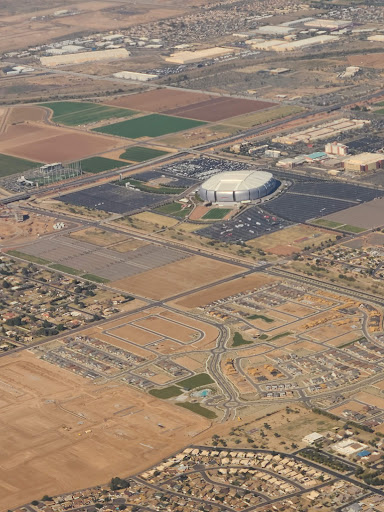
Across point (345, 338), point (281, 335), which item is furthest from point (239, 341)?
point (345, 338)

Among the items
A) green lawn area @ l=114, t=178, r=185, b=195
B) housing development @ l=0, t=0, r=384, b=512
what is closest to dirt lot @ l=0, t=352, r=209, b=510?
housing development @ l=0, t=0, r=384, b=512

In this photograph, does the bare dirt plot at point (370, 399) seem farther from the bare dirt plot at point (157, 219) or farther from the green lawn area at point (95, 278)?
the bare dirt plot at point (157, 219)

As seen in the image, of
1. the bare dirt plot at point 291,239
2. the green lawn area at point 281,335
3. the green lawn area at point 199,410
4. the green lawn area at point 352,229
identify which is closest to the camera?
the green lawn area at point 199,410

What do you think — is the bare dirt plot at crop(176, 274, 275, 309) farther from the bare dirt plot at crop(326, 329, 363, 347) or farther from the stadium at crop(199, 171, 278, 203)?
the stadium at crop(199, 171, 278, 203)

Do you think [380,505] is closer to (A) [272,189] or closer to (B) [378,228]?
(B) [378,228]

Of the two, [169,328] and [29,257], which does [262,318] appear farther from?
[29,257]

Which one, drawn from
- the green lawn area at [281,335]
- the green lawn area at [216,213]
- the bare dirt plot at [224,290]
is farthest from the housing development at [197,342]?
the green lawn area at [216,213]
